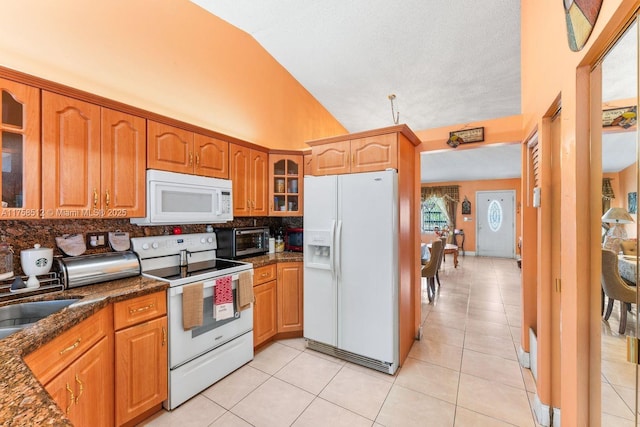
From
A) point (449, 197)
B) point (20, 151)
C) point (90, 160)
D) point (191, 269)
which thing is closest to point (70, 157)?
point (90, 160)

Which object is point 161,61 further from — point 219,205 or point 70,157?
point 219,205

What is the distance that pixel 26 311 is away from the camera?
148cm

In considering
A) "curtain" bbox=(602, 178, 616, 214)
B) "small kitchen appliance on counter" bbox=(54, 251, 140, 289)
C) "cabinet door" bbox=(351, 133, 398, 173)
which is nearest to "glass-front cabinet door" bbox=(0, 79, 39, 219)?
"small kitchen appliance on counter" bbox=(54, 251, 140, 289)

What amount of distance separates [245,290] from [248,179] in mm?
1187

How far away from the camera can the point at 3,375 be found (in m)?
0.80

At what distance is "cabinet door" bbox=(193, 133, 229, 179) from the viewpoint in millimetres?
2393

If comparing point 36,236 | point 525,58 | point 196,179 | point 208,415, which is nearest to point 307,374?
point 208,415

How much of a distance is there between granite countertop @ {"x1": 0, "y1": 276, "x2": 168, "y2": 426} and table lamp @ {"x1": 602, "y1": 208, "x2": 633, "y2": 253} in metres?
1.69

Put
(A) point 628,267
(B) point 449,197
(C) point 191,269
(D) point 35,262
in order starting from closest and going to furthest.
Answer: (A) point 628,267 → (D) point 35,262 → (C) point 191,269 → (B) point 449,197

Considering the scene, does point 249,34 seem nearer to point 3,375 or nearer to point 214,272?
point 214,272

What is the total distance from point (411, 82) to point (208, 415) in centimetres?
379

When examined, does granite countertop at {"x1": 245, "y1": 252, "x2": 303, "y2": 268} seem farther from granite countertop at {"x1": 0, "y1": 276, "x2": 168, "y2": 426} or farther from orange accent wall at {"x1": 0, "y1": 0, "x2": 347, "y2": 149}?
orange accent wall at {"x1": 0, "y1": 0, "x2": 347, "y2": 149}

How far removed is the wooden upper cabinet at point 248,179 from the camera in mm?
2744

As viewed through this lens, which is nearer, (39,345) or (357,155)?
(39,345)
